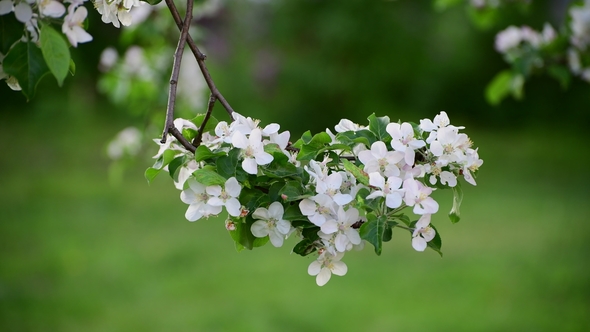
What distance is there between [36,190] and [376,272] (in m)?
2.55

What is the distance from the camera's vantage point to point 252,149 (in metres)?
0.78

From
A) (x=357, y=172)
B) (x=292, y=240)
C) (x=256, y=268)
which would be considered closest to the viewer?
(x=357, y=172)

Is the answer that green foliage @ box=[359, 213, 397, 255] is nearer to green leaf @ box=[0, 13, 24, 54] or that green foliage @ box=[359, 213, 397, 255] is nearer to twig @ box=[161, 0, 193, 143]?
twig @ box=[161, 0, 193, 143]

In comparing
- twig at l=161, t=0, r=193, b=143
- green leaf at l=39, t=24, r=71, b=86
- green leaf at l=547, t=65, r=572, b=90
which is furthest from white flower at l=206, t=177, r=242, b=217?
green leaf at l=547, t=65, r=572, b=90

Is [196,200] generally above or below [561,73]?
below

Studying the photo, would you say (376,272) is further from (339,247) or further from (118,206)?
(339,247)

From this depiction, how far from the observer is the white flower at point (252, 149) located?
2.52 ft

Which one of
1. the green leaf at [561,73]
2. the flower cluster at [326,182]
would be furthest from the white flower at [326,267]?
the green leaf at [561,73]

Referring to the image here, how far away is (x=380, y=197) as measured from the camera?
764 millimetres

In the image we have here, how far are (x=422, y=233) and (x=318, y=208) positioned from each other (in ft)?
0.43

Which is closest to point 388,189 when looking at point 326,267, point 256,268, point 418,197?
point 418,197

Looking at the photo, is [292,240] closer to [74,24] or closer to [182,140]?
[182,140]

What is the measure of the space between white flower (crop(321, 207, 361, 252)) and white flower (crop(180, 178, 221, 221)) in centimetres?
14

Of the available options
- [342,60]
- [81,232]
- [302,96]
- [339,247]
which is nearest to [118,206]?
[81,232]
